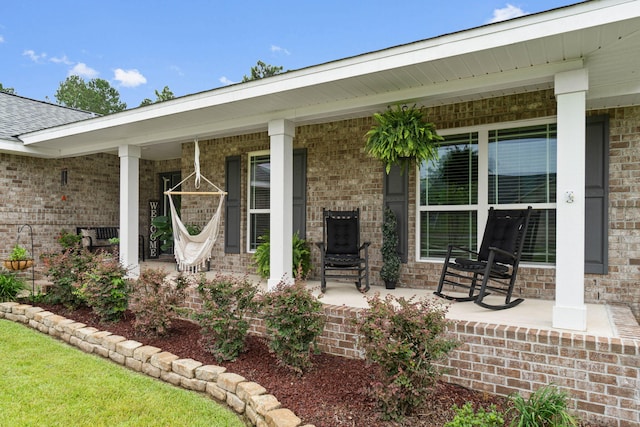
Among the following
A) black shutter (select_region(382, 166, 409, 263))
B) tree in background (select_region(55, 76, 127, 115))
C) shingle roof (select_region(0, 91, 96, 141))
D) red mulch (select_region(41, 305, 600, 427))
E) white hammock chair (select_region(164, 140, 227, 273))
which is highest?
tree in background (select_region(55, 76, 127, 115))

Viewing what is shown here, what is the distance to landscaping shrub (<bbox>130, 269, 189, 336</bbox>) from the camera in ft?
14.1

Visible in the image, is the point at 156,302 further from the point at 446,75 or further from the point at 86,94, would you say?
the point at 86,94

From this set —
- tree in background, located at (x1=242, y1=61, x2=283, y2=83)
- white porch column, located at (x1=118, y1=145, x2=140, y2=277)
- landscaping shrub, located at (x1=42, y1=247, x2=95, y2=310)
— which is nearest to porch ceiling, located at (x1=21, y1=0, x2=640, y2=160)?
white porch column, located at (x1=118, y1=145, x2=140, y2=277)

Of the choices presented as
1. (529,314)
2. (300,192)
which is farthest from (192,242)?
(529,314)

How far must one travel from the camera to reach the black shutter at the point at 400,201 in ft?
17.5

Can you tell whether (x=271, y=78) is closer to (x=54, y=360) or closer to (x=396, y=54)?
(x=396, y=54)

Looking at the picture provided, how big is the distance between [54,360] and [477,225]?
4.75 m

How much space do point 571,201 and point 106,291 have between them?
4.97 m

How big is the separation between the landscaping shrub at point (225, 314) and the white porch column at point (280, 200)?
3.19ft

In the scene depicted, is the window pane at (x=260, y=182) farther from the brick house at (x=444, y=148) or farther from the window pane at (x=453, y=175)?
the window pane at (x=453, y=175)

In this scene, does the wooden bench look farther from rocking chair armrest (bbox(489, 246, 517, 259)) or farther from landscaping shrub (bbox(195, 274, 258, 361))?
rocking chair armrest (bbox(489, 246, 517, 259))

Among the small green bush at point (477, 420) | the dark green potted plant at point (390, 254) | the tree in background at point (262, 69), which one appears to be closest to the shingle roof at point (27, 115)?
the dark green potted plant at point (390, 254)

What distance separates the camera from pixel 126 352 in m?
3.94

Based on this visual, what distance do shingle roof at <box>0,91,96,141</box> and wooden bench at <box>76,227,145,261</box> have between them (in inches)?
85.3
